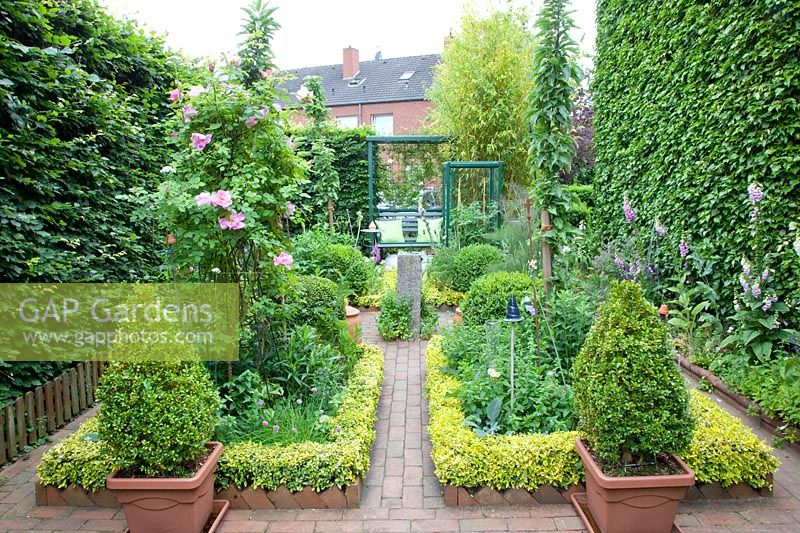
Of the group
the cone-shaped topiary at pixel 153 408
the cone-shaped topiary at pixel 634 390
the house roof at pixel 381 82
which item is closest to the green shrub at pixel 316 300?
the cone-shaped topiary at pixel 153 408

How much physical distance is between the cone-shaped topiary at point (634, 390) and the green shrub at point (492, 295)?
231cm

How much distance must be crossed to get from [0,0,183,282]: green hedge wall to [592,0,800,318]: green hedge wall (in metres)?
4.34

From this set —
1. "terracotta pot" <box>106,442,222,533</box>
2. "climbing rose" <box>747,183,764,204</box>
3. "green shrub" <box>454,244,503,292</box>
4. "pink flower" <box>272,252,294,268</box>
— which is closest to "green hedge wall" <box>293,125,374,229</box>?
"green shrub" <box>454,244,503,292</box>

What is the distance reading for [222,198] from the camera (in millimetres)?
3059

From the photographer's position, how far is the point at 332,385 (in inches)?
145

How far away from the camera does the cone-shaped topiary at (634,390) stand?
7.66 feet

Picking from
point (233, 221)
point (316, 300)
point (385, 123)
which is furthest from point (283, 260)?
point (385, 123)

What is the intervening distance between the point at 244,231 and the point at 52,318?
1540 mm

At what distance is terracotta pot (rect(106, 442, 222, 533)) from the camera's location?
2.35 metres

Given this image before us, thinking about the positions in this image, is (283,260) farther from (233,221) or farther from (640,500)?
(640,500)

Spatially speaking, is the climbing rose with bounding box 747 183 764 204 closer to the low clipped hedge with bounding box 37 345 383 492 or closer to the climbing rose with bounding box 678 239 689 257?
the climbing rose with bounding box 678 239 689 257

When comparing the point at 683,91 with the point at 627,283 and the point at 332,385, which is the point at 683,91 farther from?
the point at 332,385

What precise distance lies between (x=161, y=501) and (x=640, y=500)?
2.16 meters

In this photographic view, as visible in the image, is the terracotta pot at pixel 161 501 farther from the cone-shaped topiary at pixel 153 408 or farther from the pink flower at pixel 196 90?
the pink flower at pixel 196 90
